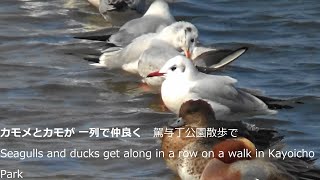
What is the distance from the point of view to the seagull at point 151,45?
11.7 metres

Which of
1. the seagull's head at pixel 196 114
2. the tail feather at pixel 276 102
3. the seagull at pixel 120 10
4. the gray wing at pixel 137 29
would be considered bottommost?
the seagull at pixel 120 10

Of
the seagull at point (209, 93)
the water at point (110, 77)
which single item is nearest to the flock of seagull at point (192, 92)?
the seagull at point (209, 93)

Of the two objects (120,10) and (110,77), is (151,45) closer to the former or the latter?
(110,77)

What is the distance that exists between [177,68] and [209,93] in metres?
0.52

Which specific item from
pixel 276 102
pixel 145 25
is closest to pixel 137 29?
pixel 145 25

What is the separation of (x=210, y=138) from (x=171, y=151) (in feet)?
0.96

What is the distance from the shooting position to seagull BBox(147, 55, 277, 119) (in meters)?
9.98

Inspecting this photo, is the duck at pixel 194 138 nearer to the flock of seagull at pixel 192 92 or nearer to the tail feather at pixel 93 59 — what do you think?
the flock of seagull at pixel 192 92

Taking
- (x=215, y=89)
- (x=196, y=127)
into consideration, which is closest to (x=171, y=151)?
(x=196, y=127)

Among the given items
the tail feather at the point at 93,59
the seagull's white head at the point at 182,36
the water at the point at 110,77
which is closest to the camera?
the water at the point at 110,77

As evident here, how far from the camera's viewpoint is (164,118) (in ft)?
Result: 33.3

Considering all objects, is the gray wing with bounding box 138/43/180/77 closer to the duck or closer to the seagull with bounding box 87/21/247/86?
the seagull with bounding box 87/21/247/86

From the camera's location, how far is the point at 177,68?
10383mm

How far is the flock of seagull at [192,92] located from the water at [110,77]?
0.59ft
